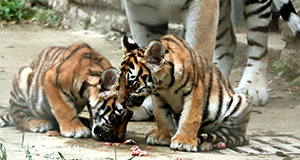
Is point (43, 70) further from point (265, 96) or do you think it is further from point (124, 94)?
point (265, 96)

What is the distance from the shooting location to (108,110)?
3969 mm

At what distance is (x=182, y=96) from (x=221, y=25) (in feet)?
8.90

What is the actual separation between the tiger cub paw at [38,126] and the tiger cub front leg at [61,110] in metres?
0.18

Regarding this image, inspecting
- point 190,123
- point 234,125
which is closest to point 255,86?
point 234,125

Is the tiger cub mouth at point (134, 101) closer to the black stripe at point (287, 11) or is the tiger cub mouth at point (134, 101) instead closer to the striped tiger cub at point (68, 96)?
the striped tiger cub at point (68, 96)

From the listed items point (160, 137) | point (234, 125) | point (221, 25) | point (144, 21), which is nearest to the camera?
point (160, 137)

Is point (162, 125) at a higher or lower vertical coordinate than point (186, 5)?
lower

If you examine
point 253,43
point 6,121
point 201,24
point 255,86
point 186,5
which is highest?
point 186,5

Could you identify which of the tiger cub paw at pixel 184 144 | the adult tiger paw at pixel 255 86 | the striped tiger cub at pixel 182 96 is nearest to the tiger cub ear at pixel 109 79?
the striped tiger cub at pixel 182 96

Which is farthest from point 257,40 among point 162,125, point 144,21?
point 162,125

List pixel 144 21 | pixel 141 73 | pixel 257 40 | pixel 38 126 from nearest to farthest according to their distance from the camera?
pixel 141 73, pixel 38 126, pixel 144 21, pixel 257 40

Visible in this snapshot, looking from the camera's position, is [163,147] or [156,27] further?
[156,27]

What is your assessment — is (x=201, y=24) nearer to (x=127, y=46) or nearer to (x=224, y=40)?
(x=127, y=46)

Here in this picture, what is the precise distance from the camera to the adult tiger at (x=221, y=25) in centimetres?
475
